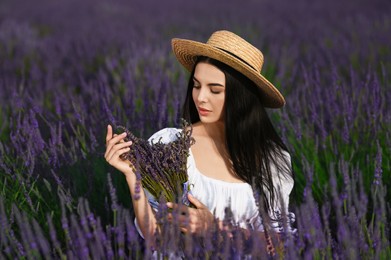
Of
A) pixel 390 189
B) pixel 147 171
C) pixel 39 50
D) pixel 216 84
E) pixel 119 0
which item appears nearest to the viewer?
pixel 147 171

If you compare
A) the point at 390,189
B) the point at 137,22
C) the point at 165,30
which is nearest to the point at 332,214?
the point at 390,189

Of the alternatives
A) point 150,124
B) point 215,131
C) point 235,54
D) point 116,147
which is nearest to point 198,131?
point 215,131

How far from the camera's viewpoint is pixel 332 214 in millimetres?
2521

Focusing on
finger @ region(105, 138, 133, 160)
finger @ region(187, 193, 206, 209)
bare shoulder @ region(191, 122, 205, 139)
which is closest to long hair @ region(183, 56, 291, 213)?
bare shoulder @ region(191, 122, 205, 139)

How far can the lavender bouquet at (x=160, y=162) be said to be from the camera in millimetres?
1780

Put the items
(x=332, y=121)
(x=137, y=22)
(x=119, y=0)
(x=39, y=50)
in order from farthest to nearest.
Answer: (x=119, y=0), (x=137, y=22), (x=39, y=50), (x=332, y=121)

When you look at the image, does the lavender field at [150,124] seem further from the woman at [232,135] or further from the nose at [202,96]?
the nose at [202,96]

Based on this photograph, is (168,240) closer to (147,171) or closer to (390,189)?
(147,171)

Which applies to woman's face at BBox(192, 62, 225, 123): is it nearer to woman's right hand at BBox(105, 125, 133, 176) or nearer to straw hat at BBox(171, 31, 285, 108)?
straw hat at BBox(171, 31, 285, 108)

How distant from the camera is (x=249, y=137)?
2.09 m

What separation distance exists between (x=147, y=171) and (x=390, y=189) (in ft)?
3.91

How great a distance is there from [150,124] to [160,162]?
1.23m

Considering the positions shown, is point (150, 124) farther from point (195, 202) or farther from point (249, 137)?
point (195, 202)

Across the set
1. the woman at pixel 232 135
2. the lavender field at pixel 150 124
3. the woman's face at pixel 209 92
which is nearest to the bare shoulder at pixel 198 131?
the woman at pixel 232 135
